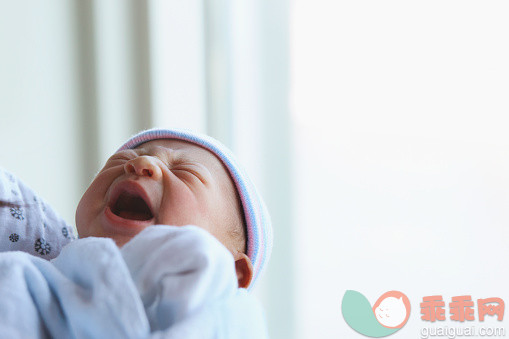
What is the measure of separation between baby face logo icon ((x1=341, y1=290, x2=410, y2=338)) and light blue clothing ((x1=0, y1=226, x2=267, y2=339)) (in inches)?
21.3

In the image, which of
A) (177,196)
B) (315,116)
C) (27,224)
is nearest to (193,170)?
(177,196)

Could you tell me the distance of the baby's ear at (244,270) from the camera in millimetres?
852

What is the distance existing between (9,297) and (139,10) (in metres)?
1.09

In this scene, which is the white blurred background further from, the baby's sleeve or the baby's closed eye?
the baby's sleeve

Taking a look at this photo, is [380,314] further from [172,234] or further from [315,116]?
[172,234]

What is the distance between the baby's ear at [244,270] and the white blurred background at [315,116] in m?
0.36

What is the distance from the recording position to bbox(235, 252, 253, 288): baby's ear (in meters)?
0.85

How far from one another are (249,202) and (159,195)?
0.17 metres

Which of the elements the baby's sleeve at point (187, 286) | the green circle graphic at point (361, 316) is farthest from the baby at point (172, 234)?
the green circle graphic at point (361, 316)

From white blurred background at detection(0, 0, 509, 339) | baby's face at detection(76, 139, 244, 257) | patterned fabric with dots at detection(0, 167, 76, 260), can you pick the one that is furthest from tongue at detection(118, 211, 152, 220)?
white blurred background at detection(0, 0, 509, 339)

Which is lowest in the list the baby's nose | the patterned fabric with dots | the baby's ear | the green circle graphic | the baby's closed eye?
the green circle graphic

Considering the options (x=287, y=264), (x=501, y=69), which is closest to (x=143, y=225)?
(x=287, y=264)

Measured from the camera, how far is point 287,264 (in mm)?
1244

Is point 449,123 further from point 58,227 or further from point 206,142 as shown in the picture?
point 58,227
